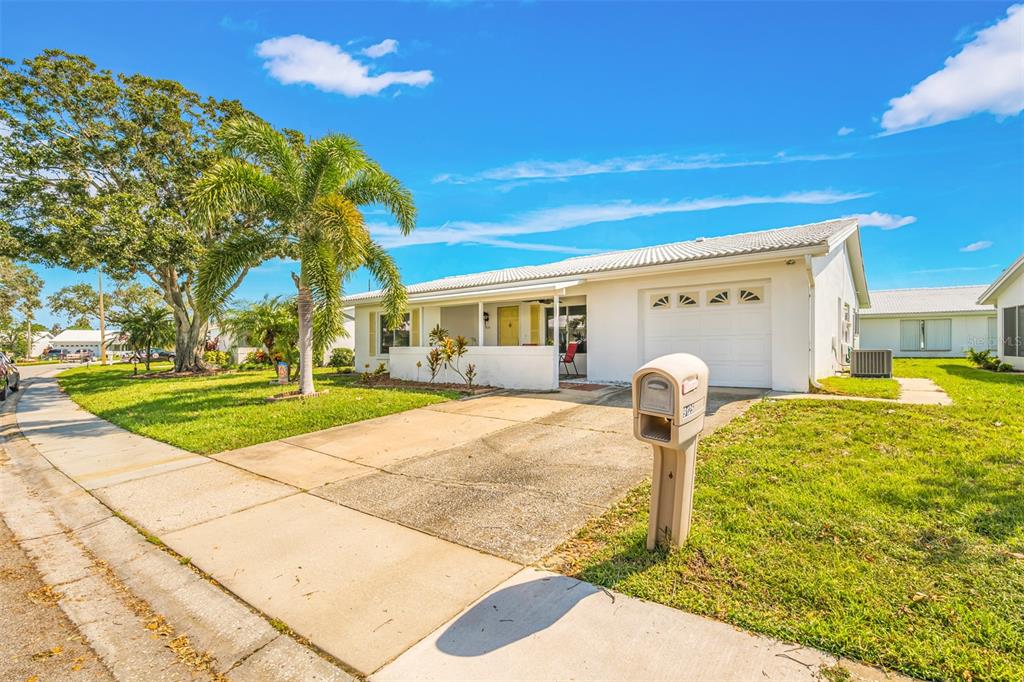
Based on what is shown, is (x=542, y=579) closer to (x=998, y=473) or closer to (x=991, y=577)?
(x=991, y=577)

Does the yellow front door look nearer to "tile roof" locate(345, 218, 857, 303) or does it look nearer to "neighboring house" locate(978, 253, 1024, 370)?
"tile roof" locate(345, 218, 857, 303)

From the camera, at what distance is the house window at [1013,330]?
14141 mm

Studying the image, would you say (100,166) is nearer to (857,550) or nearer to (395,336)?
(395,336)

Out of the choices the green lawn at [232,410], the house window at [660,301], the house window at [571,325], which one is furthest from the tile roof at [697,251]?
the green lawn at [232,410]

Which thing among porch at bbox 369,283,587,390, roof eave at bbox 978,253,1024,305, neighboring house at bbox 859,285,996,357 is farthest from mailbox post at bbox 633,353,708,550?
neighboring house at bbox 859,285,996,357

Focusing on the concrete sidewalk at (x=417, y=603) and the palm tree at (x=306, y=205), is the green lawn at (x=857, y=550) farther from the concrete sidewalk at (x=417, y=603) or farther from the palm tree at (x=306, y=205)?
the palm tree at (x=306, y=205)

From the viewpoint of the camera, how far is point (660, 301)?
11445 millimetres

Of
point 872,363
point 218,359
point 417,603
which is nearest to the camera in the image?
point 417,603

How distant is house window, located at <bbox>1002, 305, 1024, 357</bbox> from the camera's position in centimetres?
1414

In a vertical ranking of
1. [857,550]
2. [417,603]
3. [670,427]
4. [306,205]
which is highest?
[306,205]

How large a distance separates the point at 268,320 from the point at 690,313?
12233mm

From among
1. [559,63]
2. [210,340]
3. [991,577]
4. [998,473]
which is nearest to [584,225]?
[559,63]

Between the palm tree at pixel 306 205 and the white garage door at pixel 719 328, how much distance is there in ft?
23.8

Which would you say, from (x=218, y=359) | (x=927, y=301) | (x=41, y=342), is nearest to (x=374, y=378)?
(x=218, y=359)
